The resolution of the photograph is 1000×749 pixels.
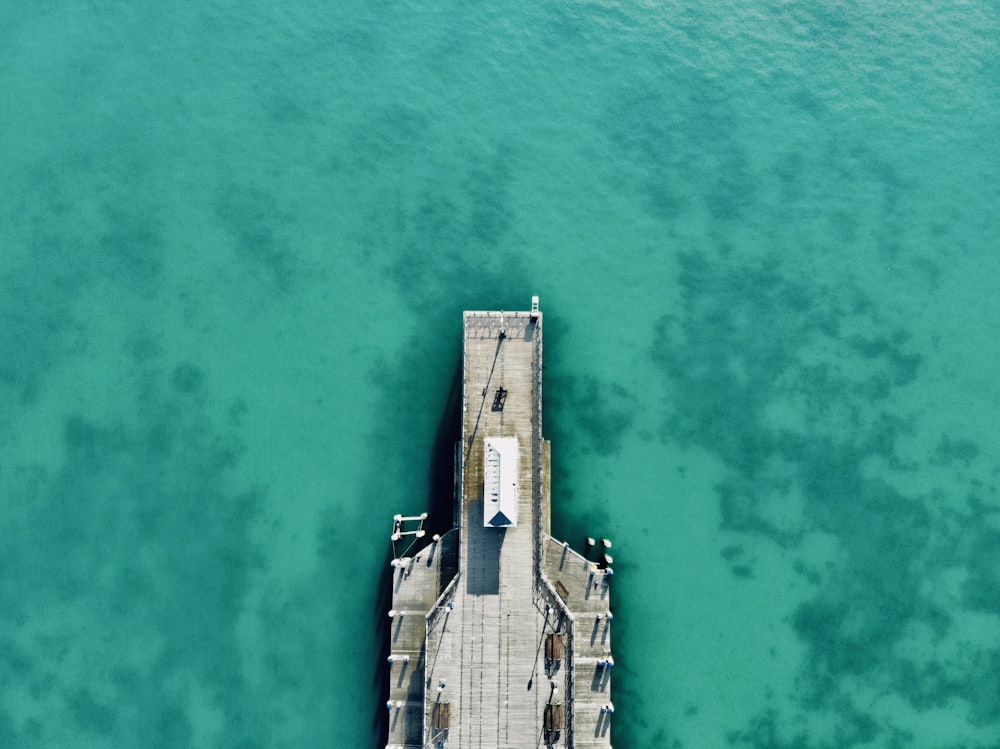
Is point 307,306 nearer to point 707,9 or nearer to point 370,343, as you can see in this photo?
point 370,343

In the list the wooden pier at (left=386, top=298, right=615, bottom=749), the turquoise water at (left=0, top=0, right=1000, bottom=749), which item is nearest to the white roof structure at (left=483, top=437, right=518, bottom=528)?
the wooden pier at (left=386, top=298, right=615, bottom=749)

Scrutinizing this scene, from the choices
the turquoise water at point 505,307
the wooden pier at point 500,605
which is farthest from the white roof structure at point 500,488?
the turquoise water at point 505,307

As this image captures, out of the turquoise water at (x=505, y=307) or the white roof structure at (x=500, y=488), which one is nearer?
the white roof structure at (x=500, y=488)

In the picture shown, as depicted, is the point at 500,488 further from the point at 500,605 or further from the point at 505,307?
the point at 505,307

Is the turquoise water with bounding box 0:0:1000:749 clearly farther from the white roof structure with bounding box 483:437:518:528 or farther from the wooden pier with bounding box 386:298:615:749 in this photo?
the white roof structure with bounding box 483:437:518:528

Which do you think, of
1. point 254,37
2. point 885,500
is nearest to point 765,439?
point 885,500

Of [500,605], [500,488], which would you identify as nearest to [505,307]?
[500,488]

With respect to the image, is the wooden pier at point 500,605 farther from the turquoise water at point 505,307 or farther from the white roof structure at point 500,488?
the turquoise water at point 505,307
